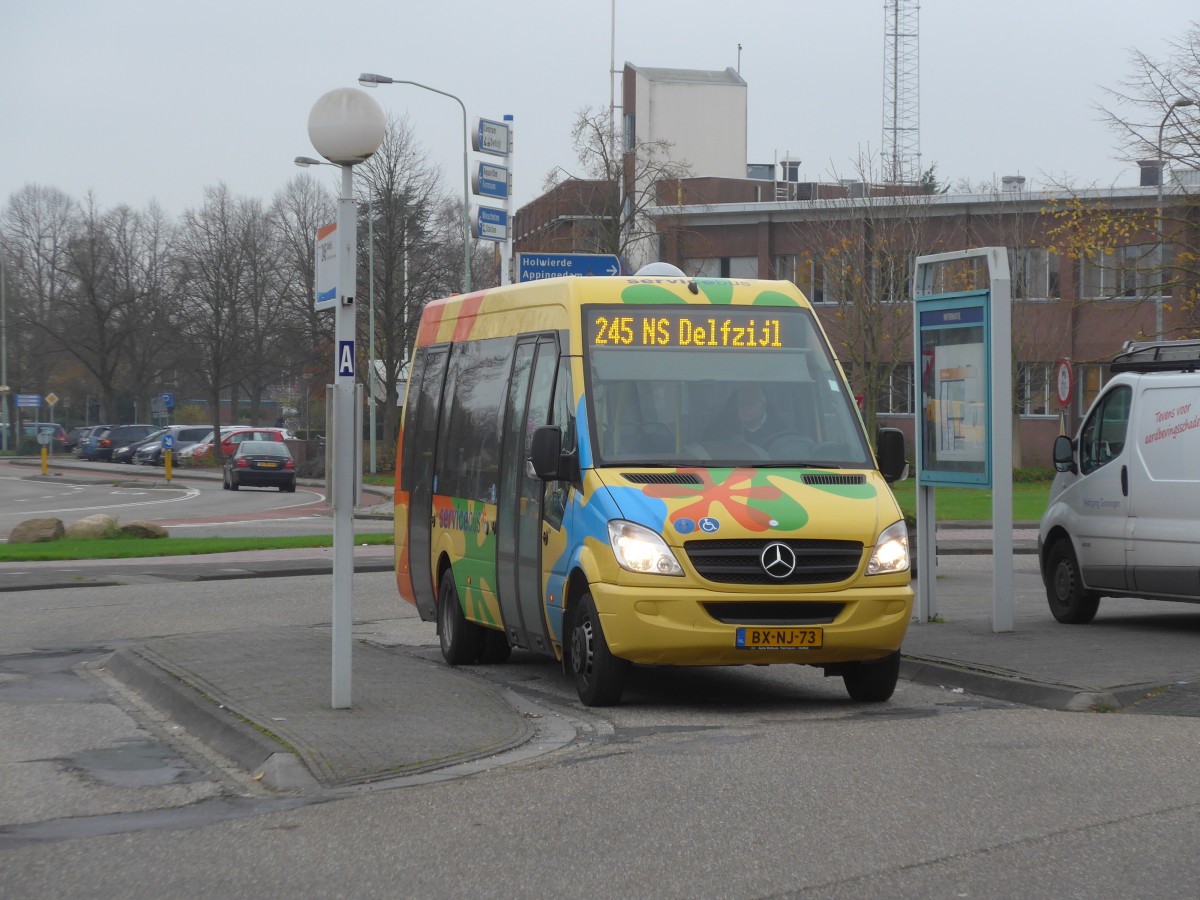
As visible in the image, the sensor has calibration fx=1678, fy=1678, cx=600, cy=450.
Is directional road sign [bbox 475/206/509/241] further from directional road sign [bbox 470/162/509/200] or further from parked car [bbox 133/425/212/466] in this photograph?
parked car [bbox 133/425/212/466]

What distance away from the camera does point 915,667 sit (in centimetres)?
1132

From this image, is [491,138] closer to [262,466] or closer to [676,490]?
[676,490]

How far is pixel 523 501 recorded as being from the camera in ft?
35.6

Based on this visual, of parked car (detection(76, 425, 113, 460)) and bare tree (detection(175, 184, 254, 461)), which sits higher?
bare tree (detection(175, 184, 254, 461))

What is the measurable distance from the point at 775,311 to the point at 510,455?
2.04 m

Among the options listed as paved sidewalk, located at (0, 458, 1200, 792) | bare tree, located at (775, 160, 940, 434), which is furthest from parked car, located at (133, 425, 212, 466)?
paved sidewalk, located at (0, 458, 1200, 792)

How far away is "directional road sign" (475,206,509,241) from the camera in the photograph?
77.9 feet

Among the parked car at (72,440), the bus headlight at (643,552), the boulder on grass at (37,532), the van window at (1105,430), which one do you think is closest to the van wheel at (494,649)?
the bus headlight at (643,552)

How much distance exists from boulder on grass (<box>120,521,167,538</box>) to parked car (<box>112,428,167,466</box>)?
49406 millimetres

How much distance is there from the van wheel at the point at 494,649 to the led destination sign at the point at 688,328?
2957mm

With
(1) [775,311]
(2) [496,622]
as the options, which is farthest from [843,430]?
(2) [496,622]

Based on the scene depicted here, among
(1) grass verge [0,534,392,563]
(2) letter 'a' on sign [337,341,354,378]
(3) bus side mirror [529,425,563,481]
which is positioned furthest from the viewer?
(1) grass verge [0,534,392,563]

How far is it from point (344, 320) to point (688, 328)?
7.99ft

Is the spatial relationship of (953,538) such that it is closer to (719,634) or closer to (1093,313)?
(719,634)
